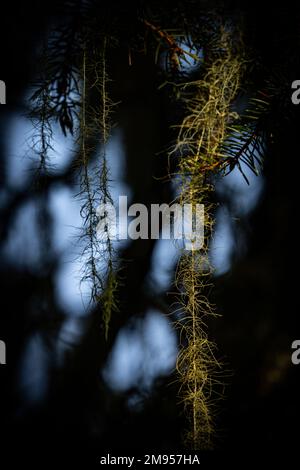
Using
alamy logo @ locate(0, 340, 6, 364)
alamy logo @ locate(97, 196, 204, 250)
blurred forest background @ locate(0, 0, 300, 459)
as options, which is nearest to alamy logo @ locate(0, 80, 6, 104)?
blurred forest background @ locate(0, 0, 300, 459)

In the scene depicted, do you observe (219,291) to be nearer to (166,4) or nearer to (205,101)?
(205,101)

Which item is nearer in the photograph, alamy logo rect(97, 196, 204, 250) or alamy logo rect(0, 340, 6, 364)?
alamy logo rect(97, 196, 204, 250)

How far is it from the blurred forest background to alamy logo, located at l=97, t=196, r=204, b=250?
0.07 feet

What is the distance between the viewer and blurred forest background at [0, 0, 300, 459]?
1.98ft

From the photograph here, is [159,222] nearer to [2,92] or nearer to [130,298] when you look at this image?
[130,298]

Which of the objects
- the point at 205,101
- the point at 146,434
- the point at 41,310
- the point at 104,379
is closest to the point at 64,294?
the point at 41,310

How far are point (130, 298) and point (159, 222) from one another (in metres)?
0.13

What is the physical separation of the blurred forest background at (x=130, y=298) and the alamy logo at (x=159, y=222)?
20 mm

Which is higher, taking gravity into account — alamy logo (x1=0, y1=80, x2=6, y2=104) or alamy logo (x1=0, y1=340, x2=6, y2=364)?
alamy logo (x1=0, y1=80, x2=6, y2=104)

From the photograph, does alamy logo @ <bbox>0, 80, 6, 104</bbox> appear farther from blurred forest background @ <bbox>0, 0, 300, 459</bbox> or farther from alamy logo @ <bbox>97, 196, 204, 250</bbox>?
alamy logo @ <bbox>97, 196, 204, 250</bbox>

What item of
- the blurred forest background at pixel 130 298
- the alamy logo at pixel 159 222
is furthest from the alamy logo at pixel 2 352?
the alamy logo at pixel 159 222

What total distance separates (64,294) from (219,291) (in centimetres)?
25

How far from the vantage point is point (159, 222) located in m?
0.61

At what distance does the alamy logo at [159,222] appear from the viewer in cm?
48
